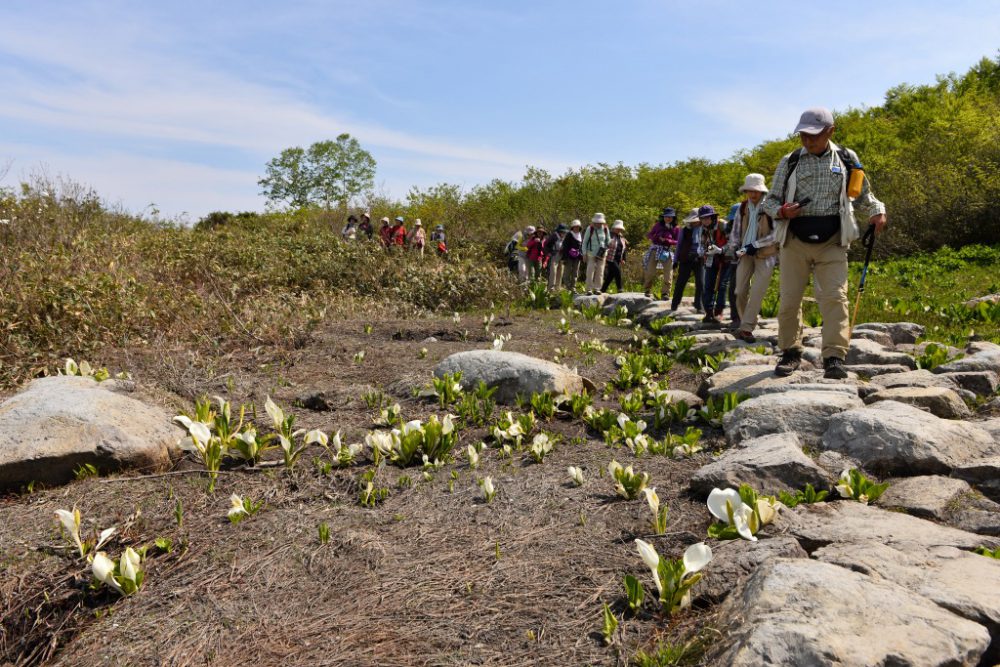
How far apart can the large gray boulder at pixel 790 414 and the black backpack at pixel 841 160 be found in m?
1.78

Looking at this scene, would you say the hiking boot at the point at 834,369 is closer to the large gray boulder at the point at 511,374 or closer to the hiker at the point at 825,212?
the hiker at the point at 825,212

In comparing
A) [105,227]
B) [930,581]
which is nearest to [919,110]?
[105,227]

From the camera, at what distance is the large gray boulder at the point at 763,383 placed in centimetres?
478

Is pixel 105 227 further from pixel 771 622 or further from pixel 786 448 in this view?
pixel 771 622

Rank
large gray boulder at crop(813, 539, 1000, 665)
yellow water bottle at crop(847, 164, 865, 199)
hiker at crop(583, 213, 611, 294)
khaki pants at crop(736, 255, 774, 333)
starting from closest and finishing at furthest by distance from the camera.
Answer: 1. large gray boulder at crop(813, 539, 1000, 665)
2. yellow water bottle at crop(847, 164, 865, 199)
3. khaki pants at crop(736, 255, 774, 333)
4. hiker at crop(583, 213, 611, 294)

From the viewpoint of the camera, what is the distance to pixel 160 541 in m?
3.06

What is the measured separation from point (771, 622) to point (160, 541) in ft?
8.41

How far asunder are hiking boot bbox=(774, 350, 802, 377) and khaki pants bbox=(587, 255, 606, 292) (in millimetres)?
7482

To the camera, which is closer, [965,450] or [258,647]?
[258,647]

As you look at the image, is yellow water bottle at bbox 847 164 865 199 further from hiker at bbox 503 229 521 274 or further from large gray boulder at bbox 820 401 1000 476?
hiker at bbox 503 229 521 274

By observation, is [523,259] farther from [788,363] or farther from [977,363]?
[977,363]

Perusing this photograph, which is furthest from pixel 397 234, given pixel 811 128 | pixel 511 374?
pixel 811 128

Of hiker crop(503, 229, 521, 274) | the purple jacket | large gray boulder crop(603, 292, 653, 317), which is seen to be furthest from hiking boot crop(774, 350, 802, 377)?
hiker crop(503, 229, 521, 274)

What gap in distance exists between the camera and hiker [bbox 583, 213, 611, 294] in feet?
42.8
